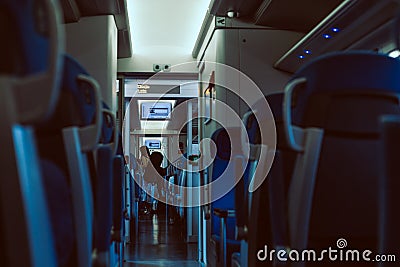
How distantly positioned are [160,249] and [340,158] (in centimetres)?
494

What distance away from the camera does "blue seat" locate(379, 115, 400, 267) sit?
4.20ft

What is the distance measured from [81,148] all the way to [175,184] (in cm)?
800

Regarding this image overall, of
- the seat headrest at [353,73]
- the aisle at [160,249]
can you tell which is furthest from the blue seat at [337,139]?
the aisle at [160,249]

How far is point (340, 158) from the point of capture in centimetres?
147

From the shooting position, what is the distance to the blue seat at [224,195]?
305 cm

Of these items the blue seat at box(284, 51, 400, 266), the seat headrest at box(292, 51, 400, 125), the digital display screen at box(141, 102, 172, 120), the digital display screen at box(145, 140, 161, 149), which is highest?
the digital display screen at box(141, 102, 172, 120)

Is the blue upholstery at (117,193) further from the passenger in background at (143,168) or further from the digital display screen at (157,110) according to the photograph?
the digital display screen at (157,110)

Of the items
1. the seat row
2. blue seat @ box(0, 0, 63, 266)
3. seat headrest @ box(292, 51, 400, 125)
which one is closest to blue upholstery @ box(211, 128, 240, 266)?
the seat row

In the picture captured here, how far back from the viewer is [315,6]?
4570 mm

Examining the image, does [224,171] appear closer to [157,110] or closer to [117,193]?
[117,193]

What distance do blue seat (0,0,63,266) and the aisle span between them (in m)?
4.39

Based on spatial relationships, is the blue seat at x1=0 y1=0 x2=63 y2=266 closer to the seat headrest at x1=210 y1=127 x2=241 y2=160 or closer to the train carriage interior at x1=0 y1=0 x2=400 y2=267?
the train carriage interior at x1=0 y1=0 x2=400 y2=267

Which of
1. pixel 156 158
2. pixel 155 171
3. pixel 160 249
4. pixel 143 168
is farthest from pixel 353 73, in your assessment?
pixel 143 168

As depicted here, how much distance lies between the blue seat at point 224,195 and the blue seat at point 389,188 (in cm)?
155
